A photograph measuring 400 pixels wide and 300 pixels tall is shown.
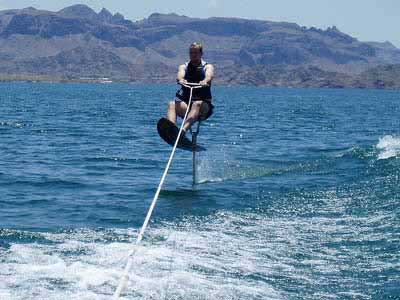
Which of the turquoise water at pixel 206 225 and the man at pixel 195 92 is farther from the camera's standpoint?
the man at pixel 195 92

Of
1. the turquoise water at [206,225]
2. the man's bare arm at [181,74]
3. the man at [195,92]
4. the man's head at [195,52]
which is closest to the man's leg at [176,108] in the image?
the man at [195,92]

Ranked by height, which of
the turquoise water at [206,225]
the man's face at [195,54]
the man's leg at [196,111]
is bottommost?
the turquoise water at [206,225]

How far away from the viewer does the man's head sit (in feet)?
58.4

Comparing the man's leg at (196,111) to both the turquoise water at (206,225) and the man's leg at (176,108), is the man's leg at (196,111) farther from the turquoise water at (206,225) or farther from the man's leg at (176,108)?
the turquoise water at (206,225)

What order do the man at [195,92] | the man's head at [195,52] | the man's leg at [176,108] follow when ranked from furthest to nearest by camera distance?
the man's leg at [176,108], the man at [195,92], the man's head at [195,52]

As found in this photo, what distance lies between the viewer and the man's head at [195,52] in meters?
17.8

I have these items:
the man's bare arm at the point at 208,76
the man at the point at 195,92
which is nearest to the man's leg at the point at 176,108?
the man at the point at 195,92

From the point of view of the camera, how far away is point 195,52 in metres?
17.8

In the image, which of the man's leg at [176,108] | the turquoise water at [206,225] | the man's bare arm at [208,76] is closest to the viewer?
the turquoise water at [206,225]

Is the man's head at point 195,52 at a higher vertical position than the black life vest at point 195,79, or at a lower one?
higher

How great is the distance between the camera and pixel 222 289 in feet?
31.4

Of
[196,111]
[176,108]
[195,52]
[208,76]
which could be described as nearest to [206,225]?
[196,111]

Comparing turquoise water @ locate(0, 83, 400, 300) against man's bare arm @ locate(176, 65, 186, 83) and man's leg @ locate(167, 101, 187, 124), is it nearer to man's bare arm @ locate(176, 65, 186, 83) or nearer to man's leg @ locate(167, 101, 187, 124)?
man's leg @ locate(167, 101, 187, 124)

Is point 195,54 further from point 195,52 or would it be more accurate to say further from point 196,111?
point 196,111
